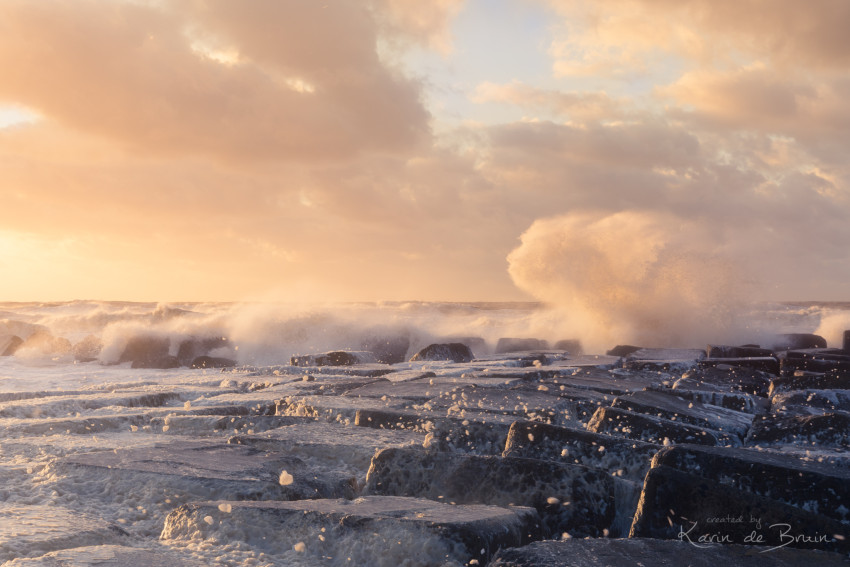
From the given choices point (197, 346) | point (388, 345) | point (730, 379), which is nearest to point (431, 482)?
point (730, 379)

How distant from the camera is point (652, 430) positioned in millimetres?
2469

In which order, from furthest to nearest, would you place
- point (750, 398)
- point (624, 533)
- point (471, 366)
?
point (471, 366)
point (750, 398)
point (624, 533)

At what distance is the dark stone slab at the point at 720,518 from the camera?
1.42m

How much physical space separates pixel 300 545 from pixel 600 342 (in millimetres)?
10700

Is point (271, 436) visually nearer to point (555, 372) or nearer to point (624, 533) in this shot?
point (624, 533)

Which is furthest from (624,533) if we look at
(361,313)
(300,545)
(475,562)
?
(361,313)

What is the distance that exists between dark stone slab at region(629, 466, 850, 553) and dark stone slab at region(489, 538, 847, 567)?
2.6 inches

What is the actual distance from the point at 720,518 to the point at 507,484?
521 mm

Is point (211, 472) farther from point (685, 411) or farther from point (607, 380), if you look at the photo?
point (607, 380)

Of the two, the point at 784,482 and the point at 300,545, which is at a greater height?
the point at 784,482

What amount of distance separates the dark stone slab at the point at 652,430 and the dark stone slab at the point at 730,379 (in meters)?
1.37

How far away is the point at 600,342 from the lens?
38.4 ft

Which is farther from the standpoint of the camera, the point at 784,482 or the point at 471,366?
the point at 471,366

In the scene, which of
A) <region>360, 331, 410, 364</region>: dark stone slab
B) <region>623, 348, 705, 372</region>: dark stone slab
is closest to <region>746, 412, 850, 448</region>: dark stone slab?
<region>623, 348, 705, 372</region>: dark stone slab
